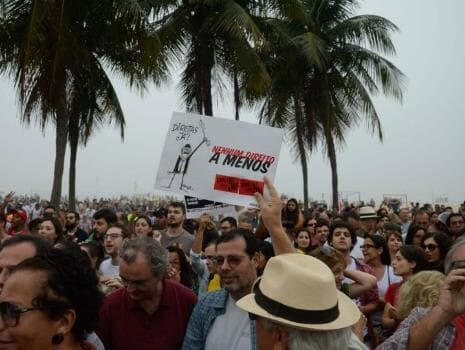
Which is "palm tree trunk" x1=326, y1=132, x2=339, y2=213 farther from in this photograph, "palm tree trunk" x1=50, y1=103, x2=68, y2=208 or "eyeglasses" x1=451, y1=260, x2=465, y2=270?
"eyeglasses" x1=451, y1=260, x2=465, y2=270

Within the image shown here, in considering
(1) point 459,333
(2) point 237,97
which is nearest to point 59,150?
(2) point 237,97

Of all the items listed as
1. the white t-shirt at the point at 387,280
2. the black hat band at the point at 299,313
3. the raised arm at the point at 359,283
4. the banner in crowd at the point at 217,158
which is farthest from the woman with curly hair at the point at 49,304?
the white t-shirt at the point at 387,280

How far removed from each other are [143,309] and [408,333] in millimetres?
1598

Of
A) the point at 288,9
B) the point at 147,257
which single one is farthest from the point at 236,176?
the point at 288,9

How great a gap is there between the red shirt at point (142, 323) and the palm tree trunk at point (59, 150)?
10.3 m

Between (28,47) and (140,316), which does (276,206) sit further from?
(28,47)

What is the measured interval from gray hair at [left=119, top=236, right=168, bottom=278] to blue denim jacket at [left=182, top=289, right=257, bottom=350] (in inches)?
13.9

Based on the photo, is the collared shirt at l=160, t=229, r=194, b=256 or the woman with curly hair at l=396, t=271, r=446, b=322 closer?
the woman with curly hair at l=396, t=271, r=446, b=322

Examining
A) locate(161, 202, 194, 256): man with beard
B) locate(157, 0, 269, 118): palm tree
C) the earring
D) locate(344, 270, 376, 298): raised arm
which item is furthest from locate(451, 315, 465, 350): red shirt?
locate(157, 0, 269, 118): palm tree

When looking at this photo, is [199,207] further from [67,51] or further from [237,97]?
[237,97]

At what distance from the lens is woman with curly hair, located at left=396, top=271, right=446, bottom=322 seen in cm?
319

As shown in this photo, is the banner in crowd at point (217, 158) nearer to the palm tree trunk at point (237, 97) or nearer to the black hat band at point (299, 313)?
the black hat band at point (299, 313)

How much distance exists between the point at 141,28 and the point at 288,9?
15.3 ft

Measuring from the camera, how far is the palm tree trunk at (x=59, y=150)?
12.8m
